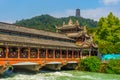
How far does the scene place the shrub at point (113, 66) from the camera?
43.3 m

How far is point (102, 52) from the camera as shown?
5562 centimetres

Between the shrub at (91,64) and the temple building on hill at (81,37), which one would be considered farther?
the temple building on hill at (81,37)

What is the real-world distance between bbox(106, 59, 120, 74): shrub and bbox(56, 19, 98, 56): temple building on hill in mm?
8678

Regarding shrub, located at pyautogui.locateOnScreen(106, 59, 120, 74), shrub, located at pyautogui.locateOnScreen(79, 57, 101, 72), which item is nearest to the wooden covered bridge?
shrub, located at pyautogui.locateOnScreen(79, 57, 101, 72)

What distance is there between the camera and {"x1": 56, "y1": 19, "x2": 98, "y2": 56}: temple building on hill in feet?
174

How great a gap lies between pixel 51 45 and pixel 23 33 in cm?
477

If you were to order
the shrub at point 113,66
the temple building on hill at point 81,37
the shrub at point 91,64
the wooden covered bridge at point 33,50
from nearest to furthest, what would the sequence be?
the wooden covered bridge at point 33,50, the shrub at point 113,66, the shrub at point 91,64, the temple building on hill at point 81,37

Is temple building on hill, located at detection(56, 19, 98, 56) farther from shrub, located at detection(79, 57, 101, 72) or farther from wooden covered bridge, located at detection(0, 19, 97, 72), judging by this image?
shrub, located at detection(79, 57, 101, 72)

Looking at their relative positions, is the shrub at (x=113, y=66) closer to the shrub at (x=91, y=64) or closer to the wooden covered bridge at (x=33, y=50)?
the shrub at (x=91, y=64)

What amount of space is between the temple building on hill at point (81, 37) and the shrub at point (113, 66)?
28.5 feet

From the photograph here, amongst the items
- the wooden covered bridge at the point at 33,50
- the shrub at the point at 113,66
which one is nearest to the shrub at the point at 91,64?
the shrub at the point at 113,66

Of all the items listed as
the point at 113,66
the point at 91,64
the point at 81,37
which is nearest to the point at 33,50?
the point at 91,64

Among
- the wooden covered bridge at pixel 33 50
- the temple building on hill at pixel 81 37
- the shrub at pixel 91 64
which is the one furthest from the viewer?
the temple building on hill at pixel 81 37

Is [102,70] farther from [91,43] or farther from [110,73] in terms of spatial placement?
[91,43]
